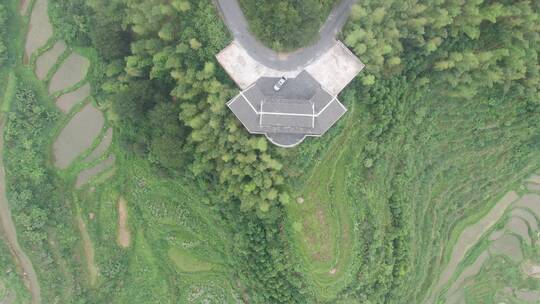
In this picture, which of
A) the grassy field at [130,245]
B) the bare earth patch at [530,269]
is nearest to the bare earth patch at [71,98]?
the grassy field at [130,245]

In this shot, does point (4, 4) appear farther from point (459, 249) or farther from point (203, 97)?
point (459, 249)

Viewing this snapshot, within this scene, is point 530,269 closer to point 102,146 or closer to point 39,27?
point 102,146

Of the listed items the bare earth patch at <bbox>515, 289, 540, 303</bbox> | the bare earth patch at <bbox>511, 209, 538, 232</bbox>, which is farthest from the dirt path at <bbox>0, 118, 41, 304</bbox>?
the bare earth patch at <bbox>511, 209, 538, 232</bbox>

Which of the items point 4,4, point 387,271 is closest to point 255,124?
point 387,271

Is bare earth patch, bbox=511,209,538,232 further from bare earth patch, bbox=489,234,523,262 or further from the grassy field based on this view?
the grassy field

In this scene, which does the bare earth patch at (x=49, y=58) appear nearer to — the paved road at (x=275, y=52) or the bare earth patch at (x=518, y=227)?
the paved road at (x=275, y=52)

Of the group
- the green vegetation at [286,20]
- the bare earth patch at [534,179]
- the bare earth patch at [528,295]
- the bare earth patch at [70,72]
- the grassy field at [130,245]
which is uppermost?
the bare earth patch at [70,72]
